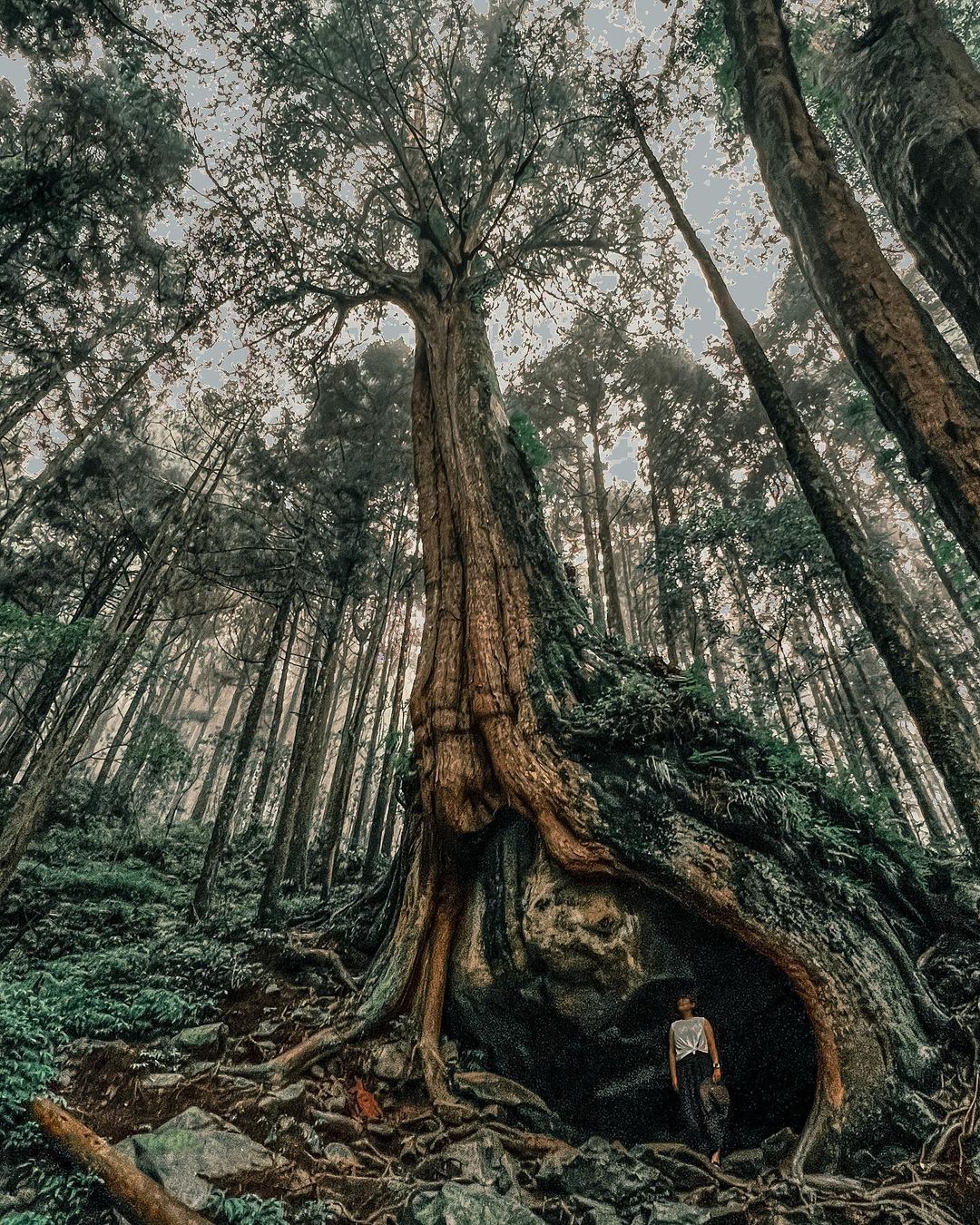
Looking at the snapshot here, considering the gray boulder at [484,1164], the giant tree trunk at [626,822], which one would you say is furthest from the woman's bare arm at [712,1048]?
the gray boulder at [484,1164]

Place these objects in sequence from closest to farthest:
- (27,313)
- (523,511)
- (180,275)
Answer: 1. (523,511)
2. (27,313)
3. (180,275)

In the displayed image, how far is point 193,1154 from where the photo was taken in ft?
9.31

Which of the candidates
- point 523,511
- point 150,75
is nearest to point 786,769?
point 523,511

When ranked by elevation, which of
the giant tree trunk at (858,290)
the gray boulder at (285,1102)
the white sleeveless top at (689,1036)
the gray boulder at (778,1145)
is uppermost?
the giant tree trunk at (858,290)

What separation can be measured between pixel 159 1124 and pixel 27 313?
10.9 m

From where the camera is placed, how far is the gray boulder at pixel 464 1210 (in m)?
2.57

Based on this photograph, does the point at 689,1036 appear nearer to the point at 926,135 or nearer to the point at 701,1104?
the point at 701,1104

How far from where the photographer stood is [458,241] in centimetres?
710

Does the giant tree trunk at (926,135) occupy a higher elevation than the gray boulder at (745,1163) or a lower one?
higher

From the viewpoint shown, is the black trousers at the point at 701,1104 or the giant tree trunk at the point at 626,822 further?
the black trousers at the point at 701,1104

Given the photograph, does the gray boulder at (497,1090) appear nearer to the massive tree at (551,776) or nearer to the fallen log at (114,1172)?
the massive tree at (551,776)

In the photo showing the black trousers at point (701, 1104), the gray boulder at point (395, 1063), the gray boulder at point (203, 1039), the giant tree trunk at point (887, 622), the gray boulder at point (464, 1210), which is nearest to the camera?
the gray boulder at point (464, 1210)

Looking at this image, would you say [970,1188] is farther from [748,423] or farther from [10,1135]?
[748,423]

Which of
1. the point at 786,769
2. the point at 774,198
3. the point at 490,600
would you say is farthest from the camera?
the point at 490,600
